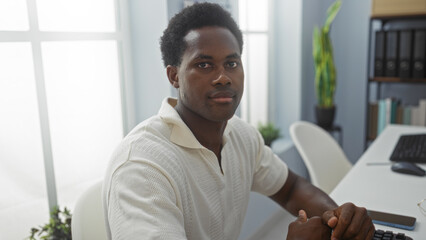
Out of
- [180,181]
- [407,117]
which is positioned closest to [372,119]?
[407,117]

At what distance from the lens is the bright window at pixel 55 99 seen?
1.39m

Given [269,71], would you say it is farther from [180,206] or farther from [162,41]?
[180,206]

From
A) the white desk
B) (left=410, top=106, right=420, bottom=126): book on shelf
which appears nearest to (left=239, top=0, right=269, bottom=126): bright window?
(left=410, top=106, right=420, bottom=126): book on shelf

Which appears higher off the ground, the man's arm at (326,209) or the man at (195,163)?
the man at (195,163)

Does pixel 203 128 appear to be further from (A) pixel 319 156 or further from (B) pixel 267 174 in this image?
(A) pixel 319 156

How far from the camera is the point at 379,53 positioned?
9.54 feet

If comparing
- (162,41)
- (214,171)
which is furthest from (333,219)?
(162,41)

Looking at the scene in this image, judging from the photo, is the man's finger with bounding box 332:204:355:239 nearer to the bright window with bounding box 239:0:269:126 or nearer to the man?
the man

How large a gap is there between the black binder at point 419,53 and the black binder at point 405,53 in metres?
0.04

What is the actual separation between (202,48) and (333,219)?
1.74 feet

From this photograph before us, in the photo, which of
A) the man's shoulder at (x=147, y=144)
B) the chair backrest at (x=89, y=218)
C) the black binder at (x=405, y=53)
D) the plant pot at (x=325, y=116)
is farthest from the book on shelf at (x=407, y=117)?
the chair backrest at (x=89, y=218)

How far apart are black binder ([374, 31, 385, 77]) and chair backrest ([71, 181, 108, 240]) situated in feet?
8.04

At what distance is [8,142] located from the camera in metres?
1.38

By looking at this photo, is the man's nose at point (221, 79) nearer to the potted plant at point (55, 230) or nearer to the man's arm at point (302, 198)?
the man's arm at point (302, 198)
